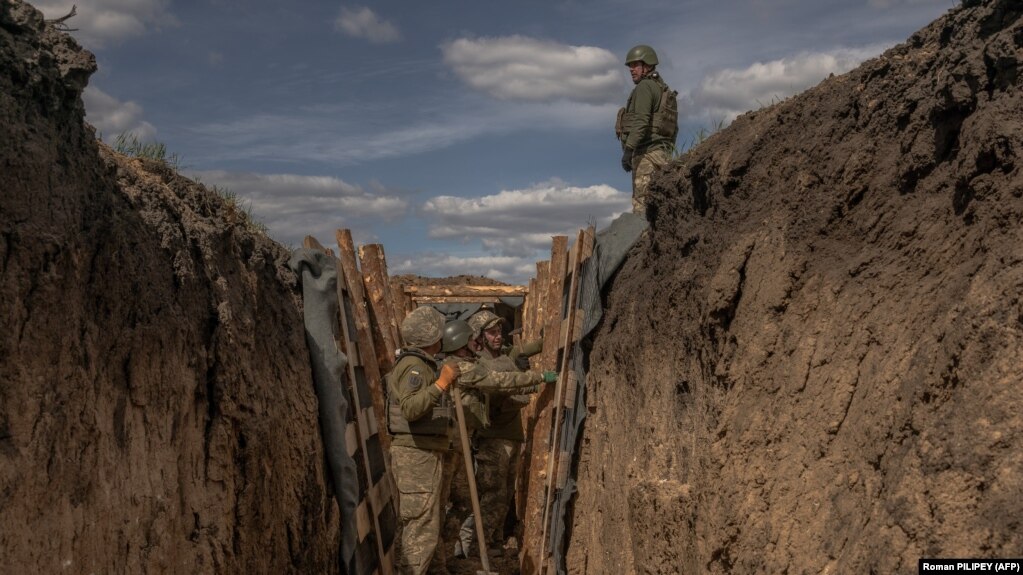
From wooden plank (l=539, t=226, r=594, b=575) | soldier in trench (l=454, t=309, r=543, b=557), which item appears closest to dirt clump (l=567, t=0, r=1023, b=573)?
wooden plank (l=539, t=226, r=594, b=575)

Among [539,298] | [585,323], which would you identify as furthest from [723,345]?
[539,298]

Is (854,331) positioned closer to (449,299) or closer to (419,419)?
(419,419)

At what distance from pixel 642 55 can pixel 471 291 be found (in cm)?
318

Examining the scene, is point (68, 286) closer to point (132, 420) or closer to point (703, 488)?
point (132, 420)

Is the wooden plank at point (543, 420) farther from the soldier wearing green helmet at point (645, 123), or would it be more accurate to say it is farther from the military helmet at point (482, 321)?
the soldier wearing green helmet at point (645, 123)

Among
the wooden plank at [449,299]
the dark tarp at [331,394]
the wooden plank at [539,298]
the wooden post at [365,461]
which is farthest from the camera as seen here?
the wooden plank at [449,299]

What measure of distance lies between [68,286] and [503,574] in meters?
6.64

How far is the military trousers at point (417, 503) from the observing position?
7.72 m

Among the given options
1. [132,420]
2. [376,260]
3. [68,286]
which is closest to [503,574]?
[376,260]

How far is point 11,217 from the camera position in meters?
3.47

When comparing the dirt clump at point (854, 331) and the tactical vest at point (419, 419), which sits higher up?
the dirt clump at point (854, 331)

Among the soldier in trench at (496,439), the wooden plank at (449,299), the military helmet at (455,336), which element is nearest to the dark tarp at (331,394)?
the military helmet at (455,336)

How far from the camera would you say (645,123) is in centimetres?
951

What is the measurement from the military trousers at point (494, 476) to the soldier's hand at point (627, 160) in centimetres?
312
